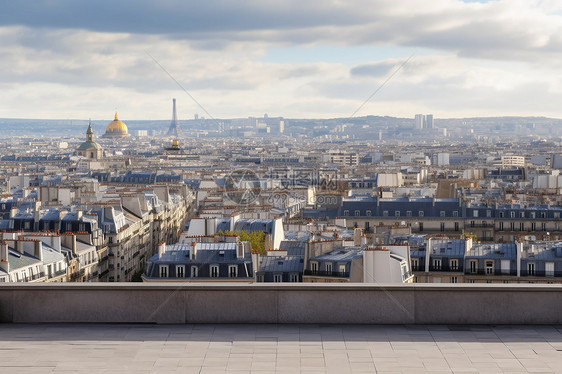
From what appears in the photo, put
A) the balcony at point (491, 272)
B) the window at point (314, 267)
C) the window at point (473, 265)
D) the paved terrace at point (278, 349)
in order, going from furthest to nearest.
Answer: the window at point (473, 265)
the balcony at point (491, 272)
the window at point (314, 267)
the paved terrace at point (278, 349)

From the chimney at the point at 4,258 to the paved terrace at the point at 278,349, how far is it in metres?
15.8

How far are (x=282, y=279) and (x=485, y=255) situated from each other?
5996 millimetres

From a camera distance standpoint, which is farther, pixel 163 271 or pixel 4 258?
pixel 163 271

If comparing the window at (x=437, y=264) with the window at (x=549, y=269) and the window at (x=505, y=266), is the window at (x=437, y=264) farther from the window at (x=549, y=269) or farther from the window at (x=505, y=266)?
the window at (x=549, y=269)

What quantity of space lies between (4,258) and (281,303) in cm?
1682

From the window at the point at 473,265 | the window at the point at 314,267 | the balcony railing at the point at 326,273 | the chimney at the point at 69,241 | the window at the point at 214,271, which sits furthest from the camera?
the chimney at the point at 69,241

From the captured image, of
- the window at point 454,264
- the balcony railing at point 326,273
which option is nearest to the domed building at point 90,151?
the window at point 454,264

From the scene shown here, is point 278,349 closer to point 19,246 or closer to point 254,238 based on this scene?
point 19,246

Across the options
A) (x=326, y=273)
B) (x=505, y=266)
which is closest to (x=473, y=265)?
(x=505, y=266)

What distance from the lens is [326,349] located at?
729cm

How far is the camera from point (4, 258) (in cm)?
2344

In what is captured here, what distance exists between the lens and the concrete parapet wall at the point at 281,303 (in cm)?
799

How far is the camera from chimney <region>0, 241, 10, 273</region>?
912 inches

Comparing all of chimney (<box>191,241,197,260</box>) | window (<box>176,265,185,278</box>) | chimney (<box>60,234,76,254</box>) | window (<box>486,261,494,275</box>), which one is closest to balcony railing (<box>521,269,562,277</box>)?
window (<box>486,261,494,275</box>)
